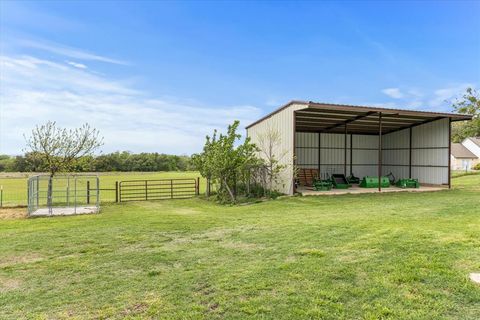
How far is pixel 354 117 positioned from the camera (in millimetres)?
17359

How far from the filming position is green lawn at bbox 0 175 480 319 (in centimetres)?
329

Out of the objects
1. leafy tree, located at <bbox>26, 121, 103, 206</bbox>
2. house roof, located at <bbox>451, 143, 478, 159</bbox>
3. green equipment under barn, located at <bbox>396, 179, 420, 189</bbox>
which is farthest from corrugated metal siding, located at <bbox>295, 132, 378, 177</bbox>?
house roof, located at <bbox>451, 143, 478, 159</bbox>

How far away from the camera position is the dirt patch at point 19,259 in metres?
5.05

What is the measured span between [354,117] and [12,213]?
15441 millimetres

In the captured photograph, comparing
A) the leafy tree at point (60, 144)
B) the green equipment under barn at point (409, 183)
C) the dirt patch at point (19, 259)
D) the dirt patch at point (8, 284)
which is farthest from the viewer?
the green equipment under barn at point (409, 183)

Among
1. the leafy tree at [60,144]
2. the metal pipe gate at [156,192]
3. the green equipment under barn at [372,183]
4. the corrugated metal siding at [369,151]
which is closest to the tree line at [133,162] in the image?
the metal pipe gate at [156,192]

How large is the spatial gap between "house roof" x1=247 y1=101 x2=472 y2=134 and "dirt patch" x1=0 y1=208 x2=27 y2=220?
1073cm

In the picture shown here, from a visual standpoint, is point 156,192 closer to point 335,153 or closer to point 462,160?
point 335,153

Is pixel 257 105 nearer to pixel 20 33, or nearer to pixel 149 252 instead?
pixel 20 33

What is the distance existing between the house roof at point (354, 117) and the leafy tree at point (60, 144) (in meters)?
8.18

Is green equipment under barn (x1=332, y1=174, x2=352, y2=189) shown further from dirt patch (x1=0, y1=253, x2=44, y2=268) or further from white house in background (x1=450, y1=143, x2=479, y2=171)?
white house in background (x1=450, y1=143, x2=479, y2=171)

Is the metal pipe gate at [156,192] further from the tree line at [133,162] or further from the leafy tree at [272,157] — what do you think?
the tree line at [133,162]

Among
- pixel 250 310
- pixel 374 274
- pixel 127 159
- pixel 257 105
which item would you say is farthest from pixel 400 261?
pixel 127 159

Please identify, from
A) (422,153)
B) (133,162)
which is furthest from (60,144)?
(133,162)
